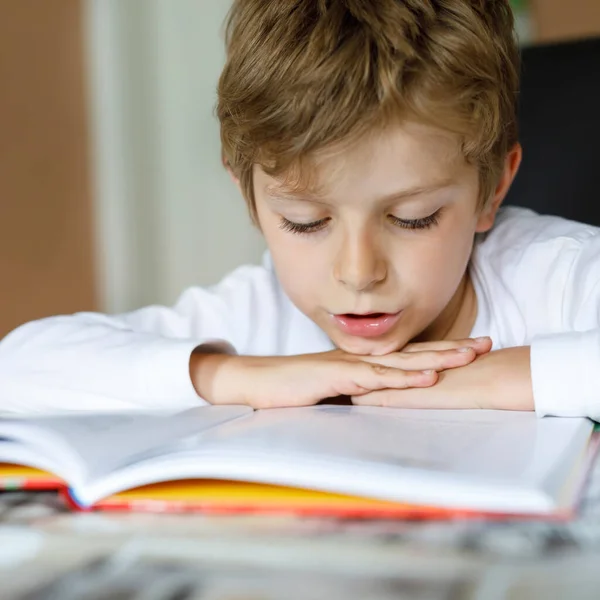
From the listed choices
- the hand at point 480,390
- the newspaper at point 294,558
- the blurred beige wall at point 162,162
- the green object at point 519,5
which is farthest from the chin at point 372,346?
the blurred beige wall at point 162,162

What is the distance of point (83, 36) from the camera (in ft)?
8.06

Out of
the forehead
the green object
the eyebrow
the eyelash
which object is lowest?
the eyelash

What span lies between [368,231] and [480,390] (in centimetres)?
17

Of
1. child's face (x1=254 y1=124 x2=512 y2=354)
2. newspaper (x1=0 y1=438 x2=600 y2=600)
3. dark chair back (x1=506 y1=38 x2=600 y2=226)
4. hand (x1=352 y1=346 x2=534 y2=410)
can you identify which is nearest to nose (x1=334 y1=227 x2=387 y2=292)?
child's face (x1=254 y1=124 x2=512 y2=354)

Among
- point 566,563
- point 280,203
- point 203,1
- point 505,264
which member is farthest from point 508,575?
point 203,1

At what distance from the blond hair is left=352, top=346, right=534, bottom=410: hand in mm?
207

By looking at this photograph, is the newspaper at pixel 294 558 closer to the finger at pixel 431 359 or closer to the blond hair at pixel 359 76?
the finger at pixel 431 359

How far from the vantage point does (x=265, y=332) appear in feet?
3.54

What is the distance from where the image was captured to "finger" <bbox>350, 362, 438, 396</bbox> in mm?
731

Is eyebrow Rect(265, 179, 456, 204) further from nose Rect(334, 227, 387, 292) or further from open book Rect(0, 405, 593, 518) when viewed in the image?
open book Rect(0, 405, 593, 518)

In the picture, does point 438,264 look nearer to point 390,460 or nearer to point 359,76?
point 359,76

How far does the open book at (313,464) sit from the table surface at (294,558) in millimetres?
15

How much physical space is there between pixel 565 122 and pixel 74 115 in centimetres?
153

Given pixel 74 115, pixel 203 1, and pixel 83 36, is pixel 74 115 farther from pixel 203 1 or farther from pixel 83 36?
pixel 203 1
